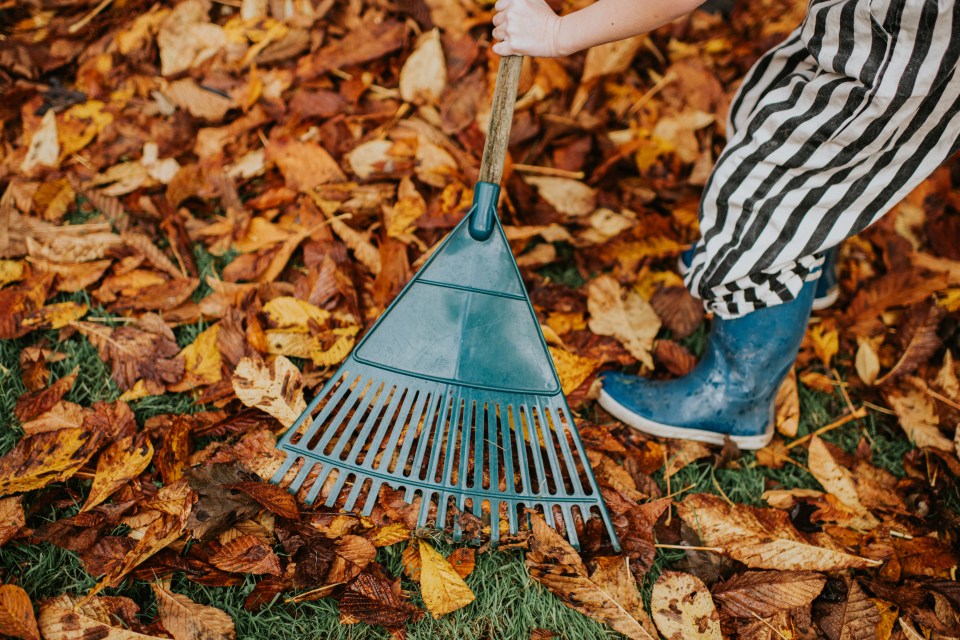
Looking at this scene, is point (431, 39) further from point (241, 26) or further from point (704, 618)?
point (704, 618)

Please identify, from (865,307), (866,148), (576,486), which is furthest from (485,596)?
(865,307)

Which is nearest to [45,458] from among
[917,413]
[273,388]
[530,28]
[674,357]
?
[273,388]

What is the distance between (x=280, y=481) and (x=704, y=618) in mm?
797

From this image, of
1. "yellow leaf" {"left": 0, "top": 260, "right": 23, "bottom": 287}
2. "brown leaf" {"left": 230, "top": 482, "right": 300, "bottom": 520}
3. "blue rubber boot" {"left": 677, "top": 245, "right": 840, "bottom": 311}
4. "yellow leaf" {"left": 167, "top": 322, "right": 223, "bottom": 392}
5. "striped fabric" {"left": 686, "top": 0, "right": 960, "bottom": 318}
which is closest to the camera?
"striped fabric" {"left": 686, "top": 0, "right": 960, "bottom": 318}

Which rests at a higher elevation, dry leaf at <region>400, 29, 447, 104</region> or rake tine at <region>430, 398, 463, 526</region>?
dry leaf at <region>400, 29, 447, 104</region>

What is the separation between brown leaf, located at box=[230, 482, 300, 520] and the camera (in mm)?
1156

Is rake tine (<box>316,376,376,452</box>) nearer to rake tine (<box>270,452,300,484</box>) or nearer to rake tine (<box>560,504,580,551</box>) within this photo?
rake tine (<box>270,452,300,484</box>)

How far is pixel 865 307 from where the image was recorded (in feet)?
5.57

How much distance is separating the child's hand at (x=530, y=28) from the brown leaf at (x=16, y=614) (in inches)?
48.6

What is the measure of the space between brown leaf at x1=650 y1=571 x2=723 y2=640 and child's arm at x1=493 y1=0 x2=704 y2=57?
95 cm

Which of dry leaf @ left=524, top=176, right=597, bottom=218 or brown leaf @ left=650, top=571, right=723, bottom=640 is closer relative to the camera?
brown leaf @ left=650, top=571, right=723, bottom=640

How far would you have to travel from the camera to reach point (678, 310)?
5.41 feet

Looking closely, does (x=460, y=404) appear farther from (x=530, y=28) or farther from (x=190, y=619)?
(x=530, y=28)

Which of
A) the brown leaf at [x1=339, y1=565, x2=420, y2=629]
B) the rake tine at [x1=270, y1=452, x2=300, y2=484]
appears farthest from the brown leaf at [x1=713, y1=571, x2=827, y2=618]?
the rake tine at [x1=270, y1=452, x2=300, y2=484]
